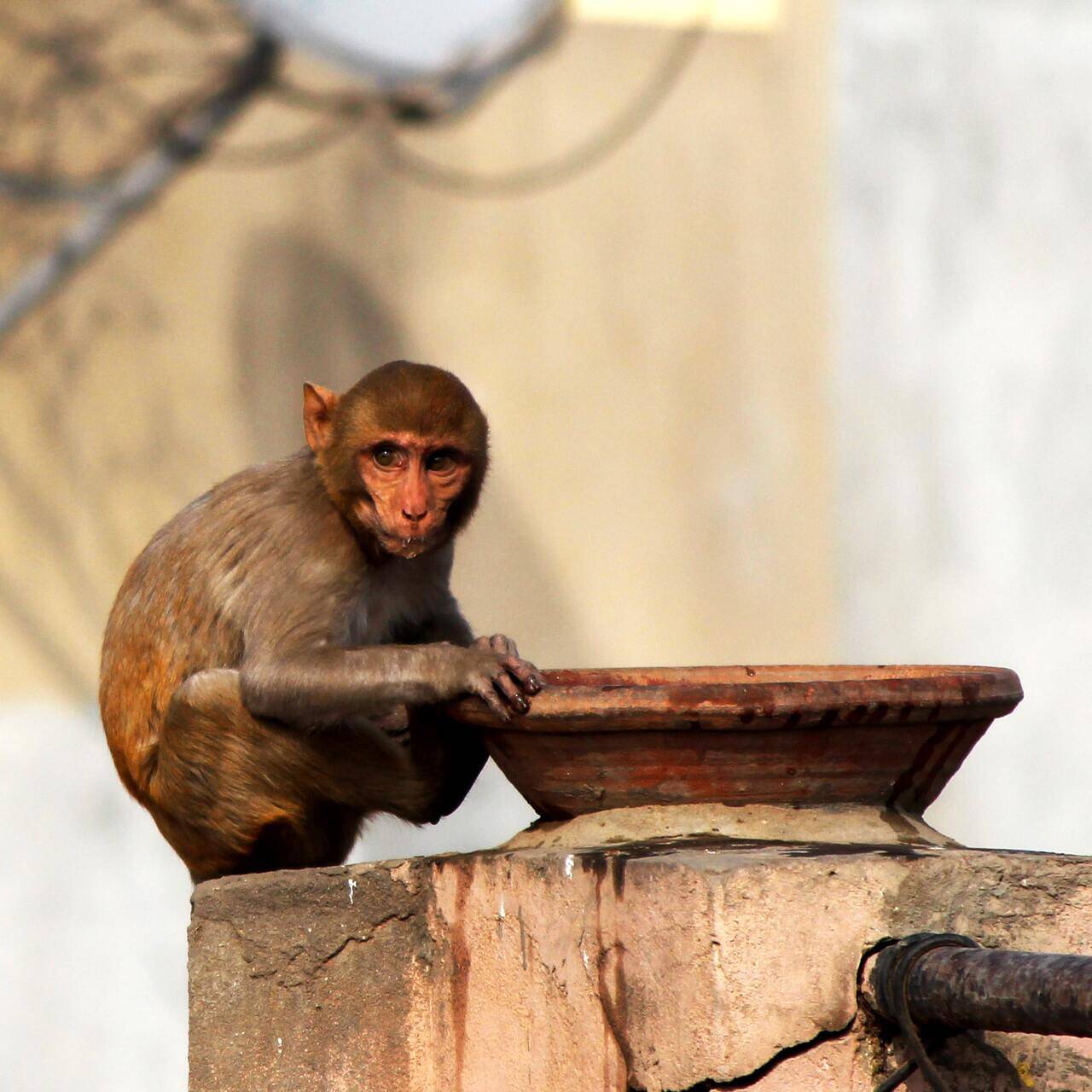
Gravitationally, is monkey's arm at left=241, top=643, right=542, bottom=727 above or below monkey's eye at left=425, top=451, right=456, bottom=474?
below

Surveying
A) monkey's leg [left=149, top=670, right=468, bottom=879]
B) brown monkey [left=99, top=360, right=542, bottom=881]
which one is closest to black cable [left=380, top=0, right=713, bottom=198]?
brown monkey [left=99, top=360, right=542, bottom=881]

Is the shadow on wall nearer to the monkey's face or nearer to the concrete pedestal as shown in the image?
the monkey's face

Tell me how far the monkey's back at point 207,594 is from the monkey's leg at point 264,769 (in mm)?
127

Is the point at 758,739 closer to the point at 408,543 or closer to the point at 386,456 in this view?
the point at 408,543

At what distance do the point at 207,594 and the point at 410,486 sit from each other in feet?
1.70

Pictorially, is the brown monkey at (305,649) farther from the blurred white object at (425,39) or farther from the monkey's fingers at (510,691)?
the blurred white object at (425,39)

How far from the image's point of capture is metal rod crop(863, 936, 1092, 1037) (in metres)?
2.15

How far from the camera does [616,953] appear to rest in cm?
268

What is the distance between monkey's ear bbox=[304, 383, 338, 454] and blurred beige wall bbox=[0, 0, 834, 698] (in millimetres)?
4098

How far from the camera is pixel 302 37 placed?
8289 mm

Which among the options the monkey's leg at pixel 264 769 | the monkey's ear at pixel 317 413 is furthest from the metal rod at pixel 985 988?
the monkey's ear at pixel 317 413

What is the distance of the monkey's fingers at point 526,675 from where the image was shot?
296 centimetres

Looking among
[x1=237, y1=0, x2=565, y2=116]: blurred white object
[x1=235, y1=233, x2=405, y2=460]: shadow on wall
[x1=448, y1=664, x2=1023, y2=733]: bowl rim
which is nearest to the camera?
[x1=448, y1=664, x2=1023, y2=733]: bowl rim

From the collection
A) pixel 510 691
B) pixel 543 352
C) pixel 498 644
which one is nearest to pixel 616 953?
pixel 510 691
